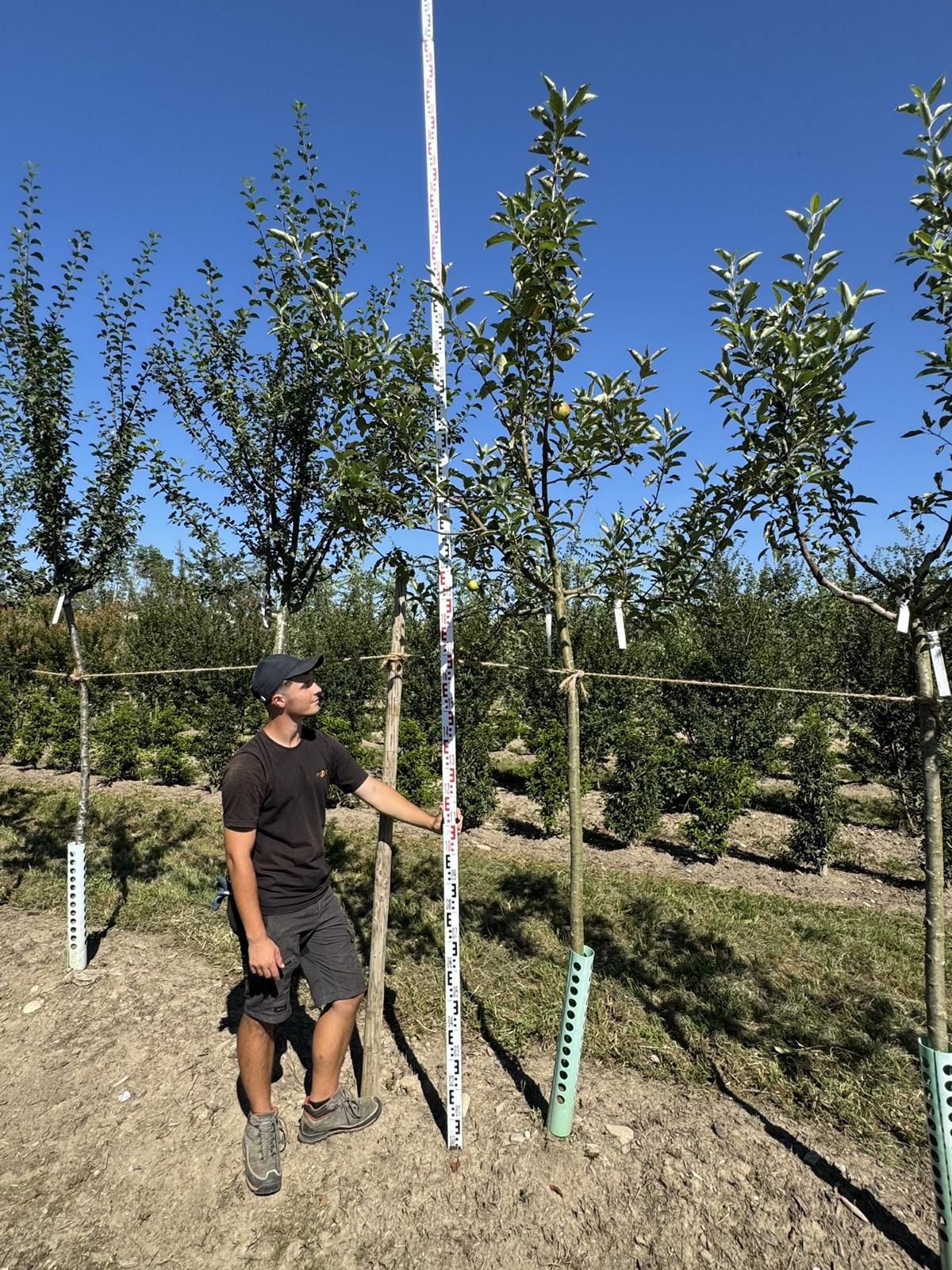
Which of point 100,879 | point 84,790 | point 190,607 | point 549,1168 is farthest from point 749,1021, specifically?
point 190,607

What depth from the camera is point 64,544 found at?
5027 millimetres

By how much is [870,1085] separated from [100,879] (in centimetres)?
599

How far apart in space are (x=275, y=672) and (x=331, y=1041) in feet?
5.31

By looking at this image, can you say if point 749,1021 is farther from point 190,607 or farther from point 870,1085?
point 190,607

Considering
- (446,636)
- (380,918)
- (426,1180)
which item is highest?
(446,636)

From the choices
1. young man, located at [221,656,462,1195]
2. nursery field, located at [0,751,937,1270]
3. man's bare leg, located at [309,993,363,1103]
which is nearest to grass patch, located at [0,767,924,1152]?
nursery field, located at [0,751,937,1270]

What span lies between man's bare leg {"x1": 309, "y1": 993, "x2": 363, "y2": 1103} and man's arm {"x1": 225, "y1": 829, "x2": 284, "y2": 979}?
41cm

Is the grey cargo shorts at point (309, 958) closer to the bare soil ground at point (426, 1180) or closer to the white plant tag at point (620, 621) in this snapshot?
the bare soil ground at point (426, 1180)

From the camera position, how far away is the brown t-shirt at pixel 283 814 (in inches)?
109

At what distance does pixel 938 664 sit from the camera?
7.71 ft

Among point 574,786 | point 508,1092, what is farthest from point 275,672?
point 508,1092

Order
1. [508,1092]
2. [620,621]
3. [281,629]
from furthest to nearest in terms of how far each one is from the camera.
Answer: [281,629], [508,1092], [620,621]

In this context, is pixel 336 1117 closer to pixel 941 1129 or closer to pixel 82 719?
pixel 941 1129

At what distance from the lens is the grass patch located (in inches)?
141
